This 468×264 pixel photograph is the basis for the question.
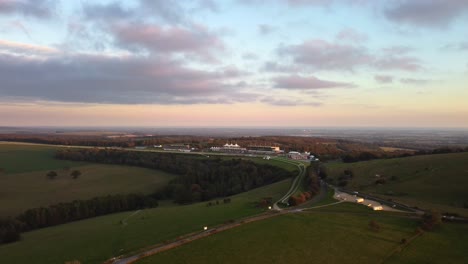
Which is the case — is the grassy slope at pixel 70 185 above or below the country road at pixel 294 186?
below

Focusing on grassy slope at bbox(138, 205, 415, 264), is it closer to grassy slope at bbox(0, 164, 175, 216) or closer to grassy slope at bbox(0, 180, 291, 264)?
grassy slope at bbox(0, 180, 291, 264)

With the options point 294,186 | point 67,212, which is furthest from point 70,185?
point 294,186

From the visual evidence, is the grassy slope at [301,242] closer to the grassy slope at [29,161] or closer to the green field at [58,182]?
the green field at [58,182]

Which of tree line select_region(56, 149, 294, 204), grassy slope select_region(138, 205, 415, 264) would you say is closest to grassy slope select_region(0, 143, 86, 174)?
tree line select_region(56, 149, 294, 204)

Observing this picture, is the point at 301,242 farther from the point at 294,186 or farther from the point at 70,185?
the point at 70,185

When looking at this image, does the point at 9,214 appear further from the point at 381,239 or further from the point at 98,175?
the point at 381,239

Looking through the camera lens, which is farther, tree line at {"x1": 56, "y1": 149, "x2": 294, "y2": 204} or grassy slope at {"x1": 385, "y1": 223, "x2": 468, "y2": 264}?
tree line at {"x1": 56, "y1": 149, "x2": 294, "y2": 204}

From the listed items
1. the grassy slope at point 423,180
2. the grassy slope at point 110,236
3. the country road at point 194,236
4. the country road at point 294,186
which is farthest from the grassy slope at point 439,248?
the grassy slope at point 110,236
